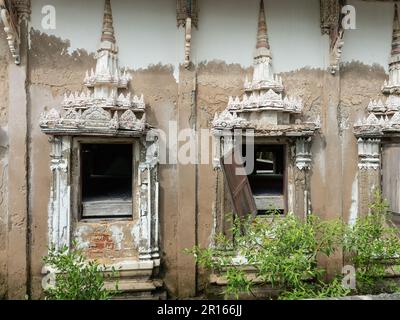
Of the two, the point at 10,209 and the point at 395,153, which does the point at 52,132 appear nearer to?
the point at 10,209

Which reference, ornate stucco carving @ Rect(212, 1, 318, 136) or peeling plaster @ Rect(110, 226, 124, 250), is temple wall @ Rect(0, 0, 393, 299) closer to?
ornate stucco carving @ Rect(212, 1, 318, 136)

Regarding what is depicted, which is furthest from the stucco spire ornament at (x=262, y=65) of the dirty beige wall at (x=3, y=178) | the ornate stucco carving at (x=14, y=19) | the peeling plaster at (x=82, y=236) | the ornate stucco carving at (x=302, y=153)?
the dirty beige wall at (x=3, y=178)

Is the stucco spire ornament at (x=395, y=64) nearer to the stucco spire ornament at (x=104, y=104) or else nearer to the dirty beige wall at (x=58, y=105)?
the dirty beige wall at (x=58, y=105)

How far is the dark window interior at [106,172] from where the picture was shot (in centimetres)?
527

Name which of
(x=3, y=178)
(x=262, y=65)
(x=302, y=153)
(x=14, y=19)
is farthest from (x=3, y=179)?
(x=302, y=153)

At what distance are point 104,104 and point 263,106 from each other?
2.37 m

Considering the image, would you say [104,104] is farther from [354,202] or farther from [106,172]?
[354,202]

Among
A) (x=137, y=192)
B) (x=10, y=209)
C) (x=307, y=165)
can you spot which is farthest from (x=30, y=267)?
(x=307, y=165)

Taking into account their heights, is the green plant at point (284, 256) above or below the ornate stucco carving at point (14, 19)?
below

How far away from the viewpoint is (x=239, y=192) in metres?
4.66

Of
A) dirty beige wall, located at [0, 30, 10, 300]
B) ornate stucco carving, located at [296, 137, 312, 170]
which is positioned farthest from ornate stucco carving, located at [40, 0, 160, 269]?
ornate stucco carving, located at [296, 137, 312, 170]

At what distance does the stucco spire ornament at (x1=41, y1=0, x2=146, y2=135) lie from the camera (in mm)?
4629

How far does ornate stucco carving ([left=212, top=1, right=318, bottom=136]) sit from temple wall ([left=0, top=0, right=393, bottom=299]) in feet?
0.46

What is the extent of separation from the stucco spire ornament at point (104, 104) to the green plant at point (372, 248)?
3308 mm
